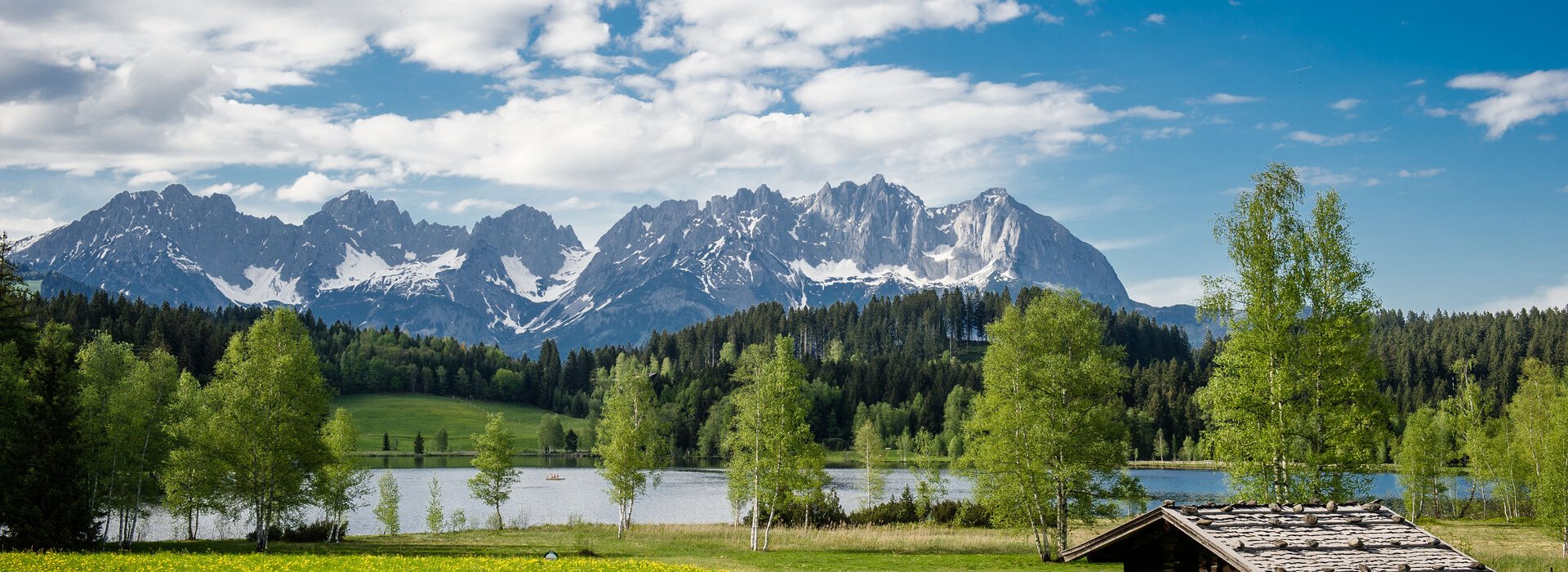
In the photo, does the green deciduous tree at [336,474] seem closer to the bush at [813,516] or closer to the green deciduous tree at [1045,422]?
the bush at [813,516]

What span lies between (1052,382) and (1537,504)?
95.7 feet

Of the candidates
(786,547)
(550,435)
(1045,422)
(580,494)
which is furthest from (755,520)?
(550,435)

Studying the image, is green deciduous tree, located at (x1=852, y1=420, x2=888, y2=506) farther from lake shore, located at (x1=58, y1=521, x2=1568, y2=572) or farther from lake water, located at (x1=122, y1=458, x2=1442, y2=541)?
lake shore, located at (x1=58, y1=521, x2=1568, y2=572)

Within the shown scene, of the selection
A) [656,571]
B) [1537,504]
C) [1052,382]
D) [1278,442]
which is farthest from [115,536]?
[1537,504]

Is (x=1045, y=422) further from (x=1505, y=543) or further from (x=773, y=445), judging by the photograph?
(x=1505, y=543)

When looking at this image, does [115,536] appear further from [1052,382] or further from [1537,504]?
[1537,504]

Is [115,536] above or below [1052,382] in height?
below

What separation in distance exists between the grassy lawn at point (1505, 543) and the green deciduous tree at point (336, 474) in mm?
52115

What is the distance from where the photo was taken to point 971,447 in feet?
153

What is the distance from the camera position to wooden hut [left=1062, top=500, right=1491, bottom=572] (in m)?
13.6

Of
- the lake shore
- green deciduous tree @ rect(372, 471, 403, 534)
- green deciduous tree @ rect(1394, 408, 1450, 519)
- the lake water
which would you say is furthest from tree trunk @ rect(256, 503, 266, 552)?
green deciduous tree @ rect(1394, 408, 1450, 519)

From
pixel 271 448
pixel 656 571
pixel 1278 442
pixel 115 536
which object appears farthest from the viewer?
pixel 115 536

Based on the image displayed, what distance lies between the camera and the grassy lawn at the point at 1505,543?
37.4 m

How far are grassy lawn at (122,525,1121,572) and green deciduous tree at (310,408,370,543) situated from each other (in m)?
2.80
